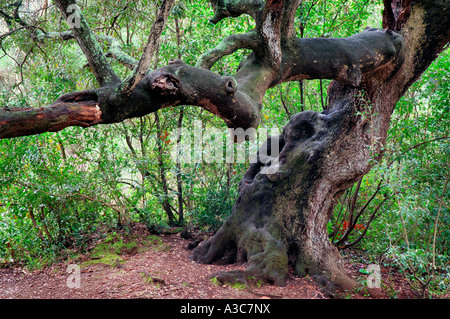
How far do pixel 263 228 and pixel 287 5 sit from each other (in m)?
Answer: 2.63

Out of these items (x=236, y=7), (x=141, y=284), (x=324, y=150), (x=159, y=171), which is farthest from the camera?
(x=159, y=171)

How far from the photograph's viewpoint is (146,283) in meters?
3.69

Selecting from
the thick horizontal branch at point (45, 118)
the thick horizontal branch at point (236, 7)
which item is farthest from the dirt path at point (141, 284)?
the thick horizontal branch at point (236, 7)

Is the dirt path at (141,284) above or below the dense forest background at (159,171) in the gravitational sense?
below

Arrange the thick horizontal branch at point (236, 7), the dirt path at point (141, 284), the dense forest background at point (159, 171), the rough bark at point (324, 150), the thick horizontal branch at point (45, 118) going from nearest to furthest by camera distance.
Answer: the thick horizontal branch at point (45, 118)
the dirt path at point (141, 284)
the thick horizontal branch at point (236, 7)
the rough bark at point (324, 150)
the dense forest background at point (159, 171)

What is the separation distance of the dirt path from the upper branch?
2.07m

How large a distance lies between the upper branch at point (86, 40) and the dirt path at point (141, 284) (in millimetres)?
2068

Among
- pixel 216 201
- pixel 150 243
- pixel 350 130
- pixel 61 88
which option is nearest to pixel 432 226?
pixel 350 130

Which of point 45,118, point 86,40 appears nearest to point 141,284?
point 45,118

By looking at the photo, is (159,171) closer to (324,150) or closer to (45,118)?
(324,150)

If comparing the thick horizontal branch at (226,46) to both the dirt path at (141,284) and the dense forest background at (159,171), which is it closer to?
the dense forest background at (159,171)

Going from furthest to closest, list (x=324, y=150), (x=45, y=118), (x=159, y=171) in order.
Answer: (x=159, y=171) → (x=324, y=150) → (x=45, y=118)

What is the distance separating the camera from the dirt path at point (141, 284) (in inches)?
139

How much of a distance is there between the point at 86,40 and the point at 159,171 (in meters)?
3.61
